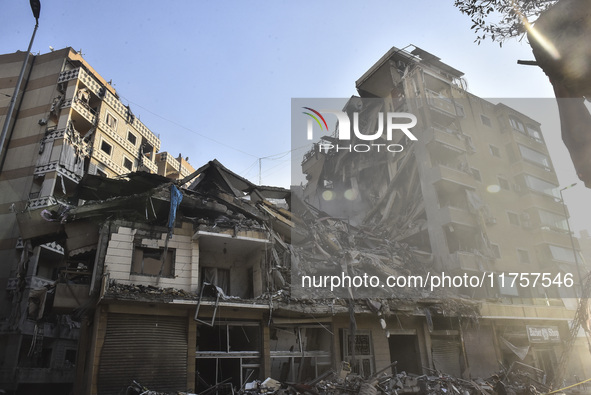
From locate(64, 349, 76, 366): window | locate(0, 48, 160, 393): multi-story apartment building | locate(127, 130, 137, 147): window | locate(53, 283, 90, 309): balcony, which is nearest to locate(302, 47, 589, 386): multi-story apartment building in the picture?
locate(127, 130, 137, 147): window

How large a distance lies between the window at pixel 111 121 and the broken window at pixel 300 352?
2416 centimetres

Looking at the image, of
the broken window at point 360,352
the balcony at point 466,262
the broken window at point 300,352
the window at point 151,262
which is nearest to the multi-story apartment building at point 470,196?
the balcony at point 466,262

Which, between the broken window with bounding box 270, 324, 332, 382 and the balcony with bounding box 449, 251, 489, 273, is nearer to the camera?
the broken window with bounding box 270, 324, 332, 382

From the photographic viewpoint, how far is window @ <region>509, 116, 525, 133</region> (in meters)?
37.1

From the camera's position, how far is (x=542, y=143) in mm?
38656

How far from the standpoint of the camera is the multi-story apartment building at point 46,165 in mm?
22656

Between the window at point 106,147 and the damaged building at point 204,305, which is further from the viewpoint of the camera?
the window at point 106,147

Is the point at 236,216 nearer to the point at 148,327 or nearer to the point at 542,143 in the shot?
the point at 148,327

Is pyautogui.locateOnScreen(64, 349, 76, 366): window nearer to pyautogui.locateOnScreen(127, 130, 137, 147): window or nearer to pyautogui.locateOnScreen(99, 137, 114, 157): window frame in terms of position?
pyautogui.locateOnScreen(99, 137, 114, 157): window frame

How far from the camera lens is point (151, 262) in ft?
52.5

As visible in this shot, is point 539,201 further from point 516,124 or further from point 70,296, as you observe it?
point 70,296

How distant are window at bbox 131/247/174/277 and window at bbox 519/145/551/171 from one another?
3196 centimetres

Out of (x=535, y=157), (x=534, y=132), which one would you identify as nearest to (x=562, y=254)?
(x=535, y=157)

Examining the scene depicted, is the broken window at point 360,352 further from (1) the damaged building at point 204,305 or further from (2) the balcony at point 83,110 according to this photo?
(2) the balcony at point 83,110
